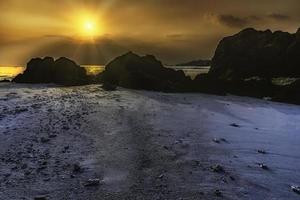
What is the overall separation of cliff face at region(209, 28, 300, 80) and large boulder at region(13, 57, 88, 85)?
1659 cm

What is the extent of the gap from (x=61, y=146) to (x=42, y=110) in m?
7.19

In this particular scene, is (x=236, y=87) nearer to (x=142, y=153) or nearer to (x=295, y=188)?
(x=142, y=153)

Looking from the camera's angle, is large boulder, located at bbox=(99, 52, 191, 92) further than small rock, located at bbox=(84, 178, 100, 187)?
Yes

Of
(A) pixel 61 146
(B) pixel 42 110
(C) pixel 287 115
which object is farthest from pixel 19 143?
(C) pixel 287 115

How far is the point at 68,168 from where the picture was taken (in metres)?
14.6

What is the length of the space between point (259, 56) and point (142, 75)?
26.3 metres

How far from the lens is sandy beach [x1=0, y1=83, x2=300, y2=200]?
1289 cm

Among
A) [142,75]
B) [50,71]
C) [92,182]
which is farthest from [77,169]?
[50,71]

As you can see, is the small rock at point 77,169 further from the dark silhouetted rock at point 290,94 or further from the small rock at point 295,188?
the dark silhouetted rock at point 290,94

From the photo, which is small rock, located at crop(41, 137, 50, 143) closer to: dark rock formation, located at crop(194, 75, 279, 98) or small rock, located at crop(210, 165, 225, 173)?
small rock, located at crop(210, 165, 225, 173)

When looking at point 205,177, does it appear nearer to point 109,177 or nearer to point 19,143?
point 109,177

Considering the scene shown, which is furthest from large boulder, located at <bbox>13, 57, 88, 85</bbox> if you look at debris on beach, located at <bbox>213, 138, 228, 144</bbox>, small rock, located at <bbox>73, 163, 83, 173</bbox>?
small rock, located at <bbox>73, 163, 83, 173</bbox>

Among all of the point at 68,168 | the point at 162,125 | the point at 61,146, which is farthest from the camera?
the point at 162,125

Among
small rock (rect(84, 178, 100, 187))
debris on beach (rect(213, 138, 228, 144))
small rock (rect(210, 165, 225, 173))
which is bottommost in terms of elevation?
small rock (rect(84, 178, 100, 187))
